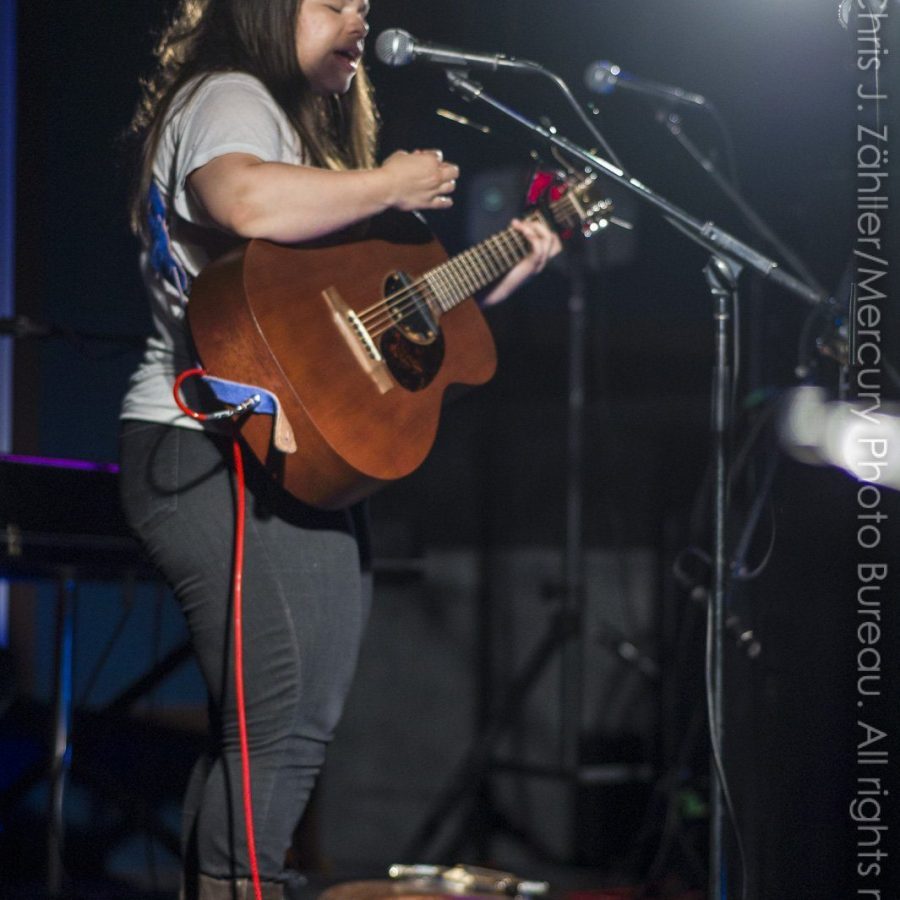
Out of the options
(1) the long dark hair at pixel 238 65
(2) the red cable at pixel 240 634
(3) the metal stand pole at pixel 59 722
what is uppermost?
(1) the long dark hair at pixel 238 65

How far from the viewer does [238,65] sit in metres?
1.68

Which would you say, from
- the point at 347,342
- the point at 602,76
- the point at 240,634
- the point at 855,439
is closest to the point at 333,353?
the point at 347,342

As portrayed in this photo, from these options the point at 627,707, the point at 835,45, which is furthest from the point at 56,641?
the point at 835,45

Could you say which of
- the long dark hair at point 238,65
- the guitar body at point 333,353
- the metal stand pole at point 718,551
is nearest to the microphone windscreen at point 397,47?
the long dark hair at point 238,65

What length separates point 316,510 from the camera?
5.34ft

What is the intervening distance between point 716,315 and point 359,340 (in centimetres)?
53

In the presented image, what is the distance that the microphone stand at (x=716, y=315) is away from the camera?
68.6 inches

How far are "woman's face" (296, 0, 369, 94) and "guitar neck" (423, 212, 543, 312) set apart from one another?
311 mm

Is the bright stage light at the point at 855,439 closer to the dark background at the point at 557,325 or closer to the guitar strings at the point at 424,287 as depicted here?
the dark background at the point at 557,325

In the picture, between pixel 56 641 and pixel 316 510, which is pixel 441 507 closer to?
pixel 56 641

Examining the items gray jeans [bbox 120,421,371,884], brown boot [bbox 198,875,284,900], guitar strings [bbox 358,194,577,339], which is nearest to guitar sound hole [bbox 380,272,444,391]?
guitar strings [bbox 358,194,577,339]

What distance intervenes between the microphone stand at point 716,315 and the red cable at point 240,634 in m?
0.64

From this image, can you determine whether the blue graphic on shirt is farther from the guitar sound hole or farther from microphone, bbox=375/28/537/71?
microphone, bbox=375/28/537/71

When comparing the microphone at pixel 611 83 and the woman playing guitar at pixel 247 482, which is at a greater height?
the microphone at pixel 611 83
